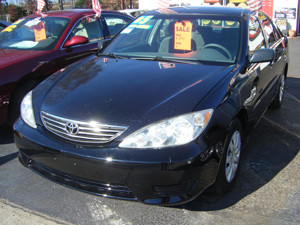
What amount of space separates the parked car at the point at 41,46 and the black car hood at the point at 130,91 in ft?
3.25

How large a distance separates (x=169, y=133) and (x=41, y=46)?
306cm

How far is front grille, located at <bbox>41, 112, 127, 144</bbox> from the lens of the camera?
2383 mm

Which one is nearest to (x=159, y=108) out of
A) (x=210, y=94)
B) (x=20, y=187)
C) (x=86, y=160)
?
(x=210, y=94)

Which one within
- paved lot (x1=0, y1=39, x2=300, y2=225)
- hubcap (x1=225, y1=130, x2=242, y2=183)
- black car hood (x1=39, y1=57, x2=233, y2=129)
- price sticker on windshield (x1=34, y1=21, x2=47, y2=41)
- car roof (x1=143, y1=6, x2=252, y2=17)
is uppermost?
car roof (x1=143, y1=6, x2=252, y2=17)

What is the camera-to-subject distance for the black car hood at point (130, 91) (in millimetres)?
2471

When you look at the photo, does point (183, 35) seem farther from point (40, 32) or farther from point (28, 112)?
point (40, 32)

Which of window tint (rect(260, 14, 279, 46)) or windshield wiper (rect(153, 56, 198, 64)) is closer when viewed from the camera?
windshield wiper (rect(153, 56, 198, 64))

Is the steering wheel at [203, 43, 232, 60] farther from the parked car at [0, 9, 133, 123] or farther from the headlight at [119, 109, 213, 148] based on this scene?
the parked car at [0, 9, 133, 123]

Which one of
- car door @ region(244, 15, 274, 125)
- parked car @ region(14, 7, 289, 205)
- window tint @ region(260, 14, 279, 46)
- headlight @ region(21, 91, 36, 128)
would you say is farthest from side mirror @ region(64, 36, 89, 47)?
window tint @ region(260, 14, 279, 46)

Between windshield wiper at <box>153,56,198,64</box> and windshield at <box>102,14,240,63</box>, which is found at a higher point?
windshield at <box>102,14,240,63</box>

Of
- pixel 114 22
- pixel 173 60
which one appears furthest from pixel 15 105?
pixel 114 22

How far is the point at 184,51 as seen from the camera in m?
3.53

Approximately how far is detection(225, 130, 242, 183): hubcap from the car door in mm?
354

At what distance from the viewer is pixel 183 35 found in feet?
12.0
